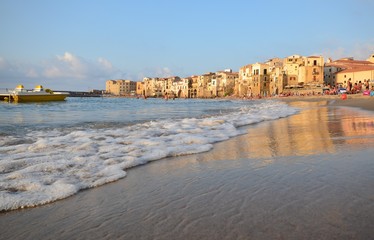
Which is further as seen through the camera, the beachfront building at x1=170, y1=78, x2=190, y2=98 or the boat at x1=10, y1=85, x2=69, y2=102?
the beachfront building at x1=170, y1=78, x2=190, y2=98

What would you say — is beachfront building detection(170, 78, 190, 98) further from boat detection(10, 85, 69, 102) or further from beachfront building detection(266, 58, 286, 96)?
boat detection(10, 85, 69, 102)

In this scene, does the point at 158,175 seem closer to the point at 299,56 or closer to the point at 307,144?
the point at 307,144

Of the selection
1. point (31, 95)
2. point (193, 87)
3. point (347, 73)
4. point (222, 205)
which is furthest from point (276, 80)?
point (222, 205)

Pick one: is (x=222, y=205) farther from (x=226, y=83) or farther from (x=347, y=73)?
(x=226, y=83)

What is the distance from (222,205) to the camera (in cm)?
275

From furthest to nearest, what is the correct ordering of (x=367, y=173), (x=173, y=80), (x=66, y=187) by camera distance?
(x=173, y=80), (x=367, y=173), (x=66, y=187)

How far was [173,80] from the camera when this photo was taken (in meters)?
138

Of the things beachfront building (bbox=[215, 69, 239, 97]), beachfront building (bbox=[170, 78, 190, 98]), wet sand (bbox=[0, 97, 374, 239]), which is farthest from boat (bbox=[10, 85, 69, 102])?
beachfront building (bbox=[170, 78, 190, 98])

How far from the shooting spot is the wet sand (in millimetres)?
2219

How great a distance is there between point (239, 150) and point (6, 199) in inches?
155

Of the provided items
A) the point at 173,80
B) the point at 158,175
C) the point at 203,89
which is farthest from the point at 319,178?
the point at 173,80

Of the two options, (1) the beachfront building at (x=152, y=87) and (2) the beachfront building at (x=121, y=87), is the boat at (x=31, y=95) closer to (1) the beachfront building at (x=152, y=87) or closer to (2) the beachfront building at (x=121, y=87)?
(1) the beachfront building at (x=152, y=87)

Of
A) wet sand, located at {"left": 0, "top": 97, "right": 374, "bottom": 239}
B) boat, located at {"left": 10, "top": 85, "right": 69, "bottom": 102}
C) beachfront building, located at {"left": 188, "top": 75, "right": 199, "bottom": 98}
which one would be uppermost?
beachfront building, located at {"left": 188, "top": 75, "right": 199, "bottom": 98}

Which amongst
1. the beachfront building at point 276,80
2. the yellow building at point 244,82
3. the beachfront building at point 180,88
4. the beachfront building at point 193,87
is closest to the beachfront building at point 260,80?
the beachfront building at point 276,80
